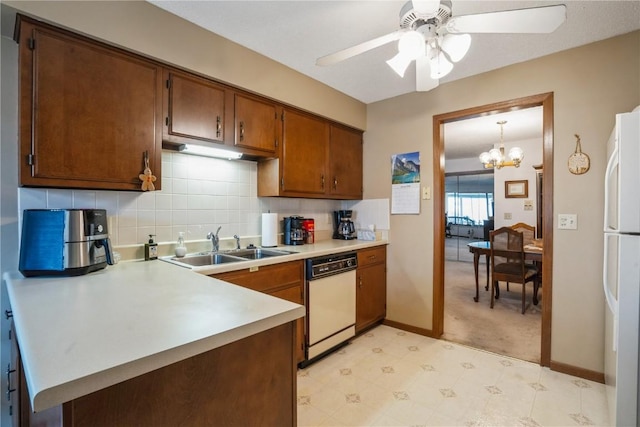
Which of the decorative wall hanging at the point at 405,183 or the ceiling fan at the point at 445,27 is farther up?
the ceiling fan at the point at 445,27

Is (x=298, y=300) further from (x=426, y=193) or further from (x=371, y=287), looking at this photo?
(x=426, y=193)

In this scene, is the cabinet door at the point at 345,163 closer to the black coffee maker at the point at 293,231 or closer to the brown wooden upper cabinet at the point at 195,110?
the black coffee maker at the point at 293,231

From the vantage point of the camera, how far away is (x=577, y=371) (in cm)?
219

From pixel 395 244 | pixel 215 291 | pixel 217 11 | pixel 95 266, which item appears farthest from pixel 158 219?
pixel 395 244

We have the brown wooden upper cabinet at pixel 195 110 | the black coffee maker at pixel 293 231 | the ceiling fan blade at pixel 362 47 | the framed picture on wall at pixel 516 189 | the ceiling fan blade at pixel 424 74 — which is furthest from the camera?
the framed picture on wall at pixel 516 189

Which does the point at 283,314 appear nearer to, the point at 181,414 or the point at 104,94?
the point at 181,414

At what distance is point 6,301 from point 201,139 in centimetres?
135

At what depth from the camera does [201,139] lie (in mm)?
2012

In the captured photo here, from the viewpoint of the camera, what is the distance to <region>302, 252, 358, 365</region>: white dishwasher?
Answer: 231cm

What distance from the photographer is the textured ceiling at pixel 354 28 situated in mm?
1733

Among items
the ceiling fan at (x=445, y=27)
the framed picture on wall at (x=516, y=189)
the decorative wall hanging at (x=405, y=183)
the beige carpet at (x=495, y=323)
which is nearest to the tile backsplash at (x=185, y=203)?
the decorative wall hanging at (x=405, y=183)

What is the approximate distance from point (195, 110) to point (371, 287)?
7.14 ft

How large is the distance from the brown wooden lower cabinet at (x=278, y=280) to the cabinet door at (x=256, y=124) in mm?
932

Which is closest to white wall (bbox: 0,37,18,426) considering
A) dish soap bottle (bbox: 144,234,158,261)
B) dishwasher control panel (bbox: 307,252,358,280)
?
dish soap bottle (bbox: 144,234,158,261)
